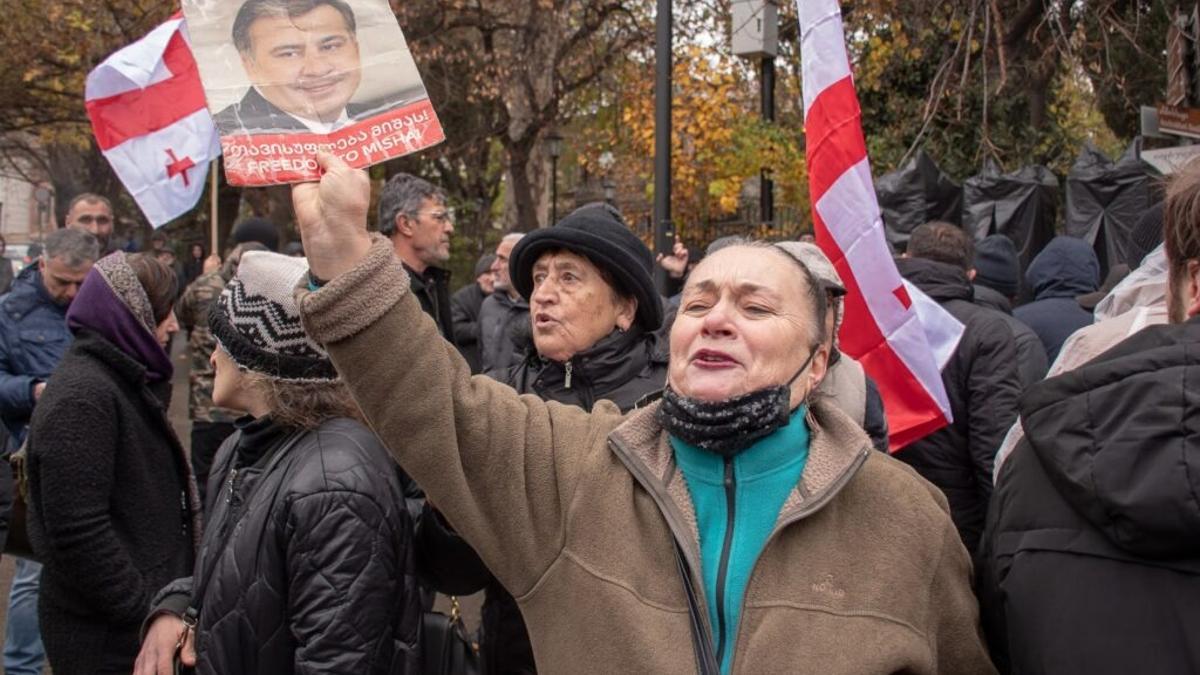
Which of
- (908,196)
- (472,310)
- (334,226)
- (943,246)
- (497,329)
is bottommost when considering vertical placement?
(472,310)

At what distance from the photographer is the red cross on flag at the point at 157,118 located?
18.0 feet

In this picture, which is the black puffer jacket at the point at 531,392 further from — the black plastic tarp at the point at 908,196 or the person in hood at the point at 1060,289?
the black plastic tarp at the point at 908,196

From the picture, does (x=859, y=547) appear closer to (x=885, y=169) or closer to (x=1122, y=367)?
(x=1122, y=367)

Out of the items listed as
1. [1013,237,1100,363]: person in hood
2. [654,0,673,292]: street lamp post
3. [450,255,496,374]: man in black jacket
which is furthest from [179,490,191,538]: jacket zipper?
[654,0,673,292]: street lamp post


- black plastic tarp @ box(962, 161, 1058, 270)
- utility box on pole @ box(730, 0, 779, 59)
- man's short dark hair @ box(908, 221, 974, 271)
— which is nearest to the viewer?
man's short dark hair @ box(908, 221, 974, 271)

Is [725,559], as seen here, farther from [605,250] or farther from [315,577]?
[605,250]

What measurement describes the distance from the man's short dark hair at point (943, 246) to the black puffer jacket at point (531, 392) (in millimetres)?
1864

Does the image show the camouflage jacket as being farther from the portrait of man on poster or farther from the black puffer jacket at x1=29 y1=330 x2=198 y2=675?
the portrait of man on poster

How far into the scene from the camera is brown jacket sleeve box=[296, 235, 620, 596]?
181cm

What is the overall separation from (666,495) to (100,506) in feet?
6.72

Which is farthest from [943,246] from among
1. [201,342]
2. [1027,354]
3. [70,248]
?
[70,248]

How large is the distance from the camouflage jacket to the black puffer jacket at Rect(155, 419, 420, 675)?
10.9ft

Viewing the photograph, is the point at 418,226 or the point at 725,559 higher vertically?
the point at 418,226

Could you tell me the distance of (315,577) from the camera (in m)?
2.29
